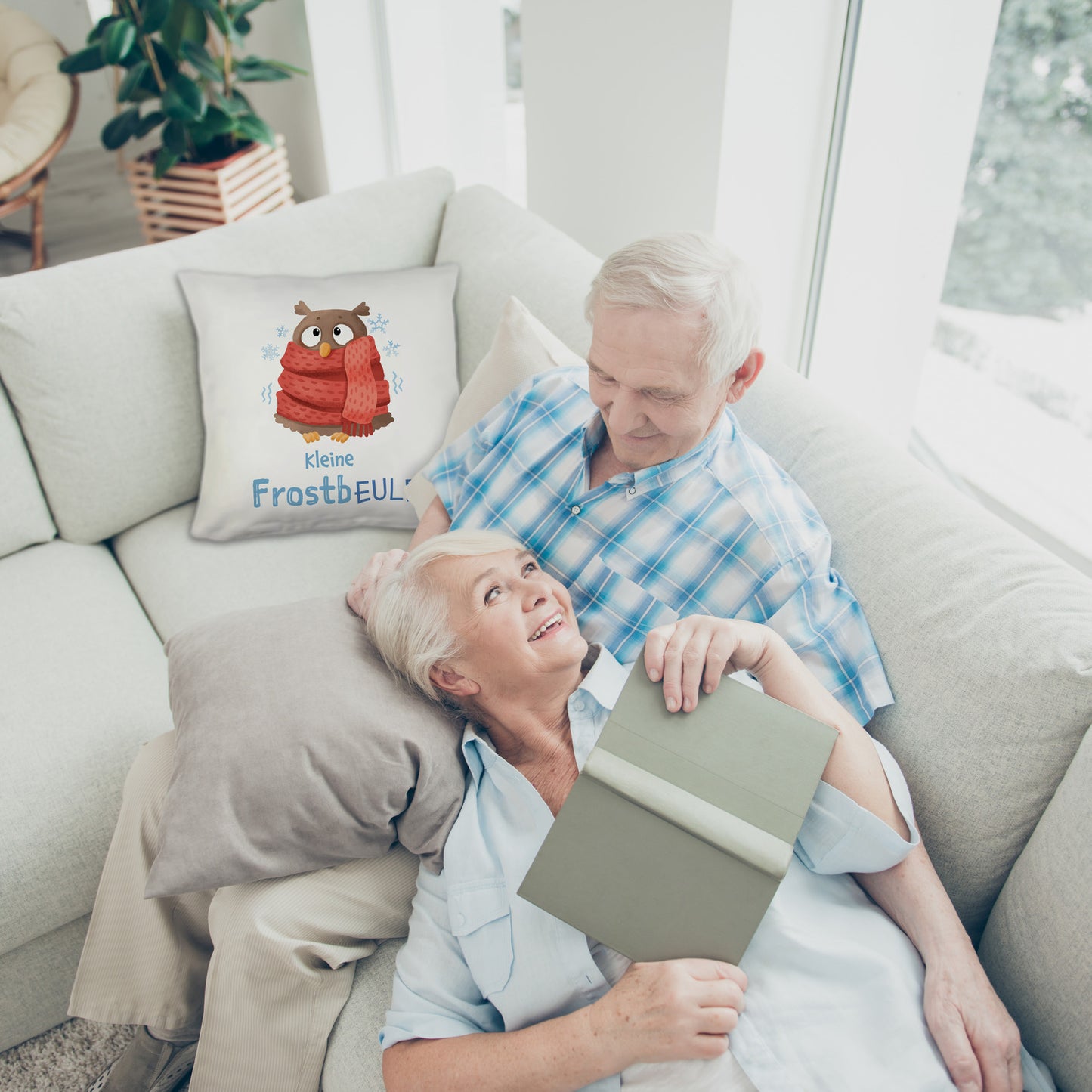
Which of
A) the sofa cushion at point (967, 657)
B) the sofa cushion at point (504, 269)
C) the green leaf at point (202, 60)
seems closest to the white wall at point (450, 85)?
the green leaf at point (202, 60)

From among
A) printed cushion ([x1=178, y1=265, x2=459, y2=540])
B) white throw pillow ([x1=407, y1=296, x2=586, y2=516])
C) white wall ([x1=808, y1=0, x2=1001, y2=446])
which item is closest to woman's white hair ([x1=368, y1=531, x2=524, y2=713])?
white throw pillow ([x1=407, y1=296, x2=586, y2=516])

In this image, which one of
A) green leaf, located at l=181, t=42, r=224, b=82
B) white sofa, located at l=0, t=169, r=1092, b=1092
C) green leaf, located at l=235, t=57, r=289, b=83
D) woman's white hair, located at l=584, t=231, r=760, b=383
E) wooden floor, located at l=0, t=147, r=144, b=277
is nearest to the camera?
white sofa, located at l=0, t=169, r=1092, b=1092

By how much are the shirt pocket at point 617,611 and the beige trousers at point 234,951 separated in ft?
1.33

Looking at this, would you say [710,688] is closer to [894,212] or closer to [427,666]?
[427,666]

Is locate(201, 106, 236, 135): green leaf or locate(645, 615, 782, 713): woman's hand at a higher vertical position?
locate(201, 106, 236, 135): green leaf

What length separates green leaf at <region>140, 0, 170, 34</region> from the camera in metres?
2.62

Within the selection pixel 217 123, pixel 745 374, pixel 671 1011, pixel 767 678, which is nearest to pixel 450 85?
pixel 217 123

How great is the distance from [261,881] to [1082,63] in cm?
183

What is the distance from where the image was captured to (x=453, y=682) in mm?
1109

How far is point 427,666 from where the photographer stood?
3.63 feet

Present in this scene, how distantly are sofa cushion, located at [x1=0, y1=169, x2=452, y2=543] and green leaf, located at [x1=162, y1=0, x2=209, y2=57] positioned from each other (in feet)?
4.21

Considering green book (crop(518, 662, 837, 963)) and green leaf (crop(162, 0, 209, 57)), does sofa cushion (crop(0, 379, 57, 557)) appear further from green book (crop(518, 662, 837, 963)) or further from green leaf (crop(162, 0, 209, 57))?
green leaf (crop(162, 0, 209, 57))

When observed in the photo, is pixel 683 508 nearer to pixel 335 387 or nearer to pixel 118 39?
pixel 335 387

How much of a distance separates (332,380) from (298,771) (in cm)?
90
